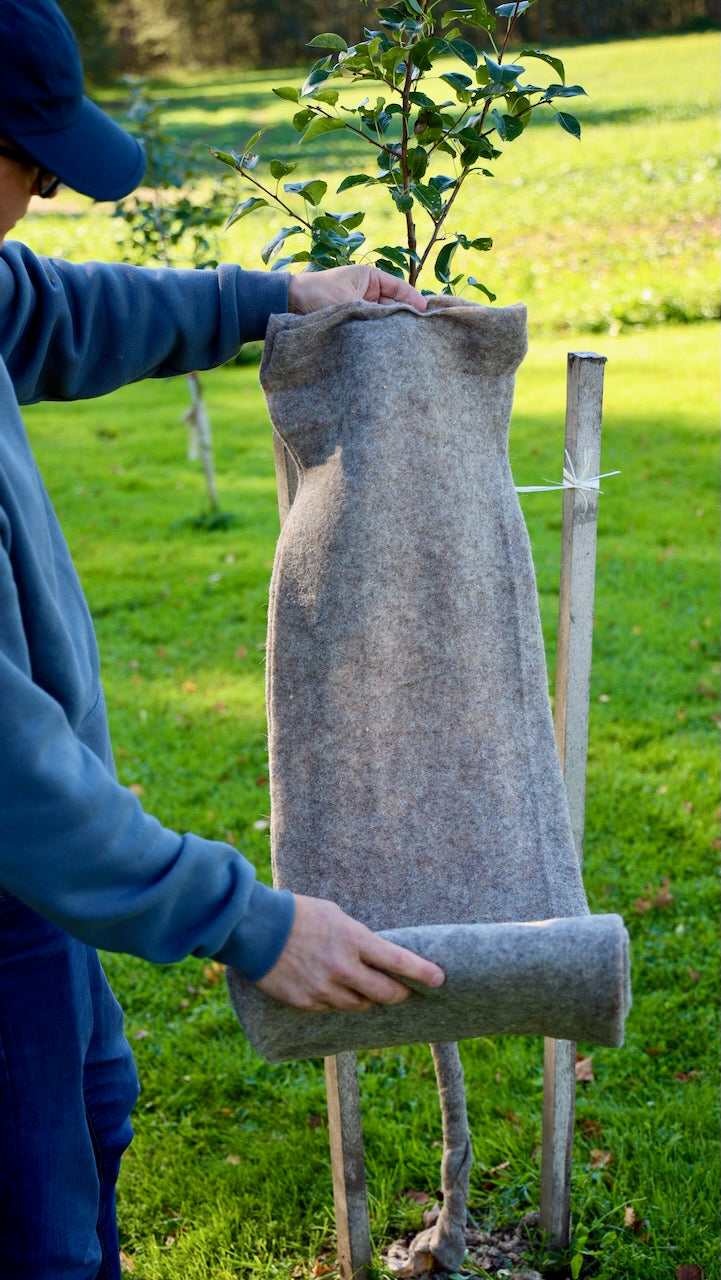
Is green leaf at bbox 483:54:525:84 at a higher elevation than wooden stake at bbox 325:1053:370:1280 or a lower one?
higher

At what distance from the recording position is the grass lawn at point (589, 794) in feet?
8.47

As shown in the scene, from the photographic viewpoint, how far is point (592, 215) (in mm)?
15164

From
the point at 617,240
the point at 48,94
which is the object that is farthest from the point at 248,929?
the point at 617,240

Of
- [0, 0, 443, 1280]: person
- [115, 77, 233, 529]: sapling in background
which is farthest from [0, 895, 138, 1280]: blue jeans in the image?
[115, 77, 233, 529]: sapling in background

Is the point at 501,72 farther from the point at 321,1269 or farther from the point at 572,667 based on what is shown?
the point at 321,1269

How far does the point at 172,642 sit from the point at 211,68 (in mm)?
55374

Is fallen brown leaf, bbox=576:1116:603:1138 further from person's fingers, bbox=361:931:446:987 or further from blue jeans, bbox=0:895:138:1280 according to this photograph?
person's fingers, bbox=361:931:446:987

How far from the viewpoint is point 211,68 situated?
176 feet

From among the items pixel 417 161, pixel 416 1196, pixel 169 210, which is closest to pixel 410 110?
pixel 417 161

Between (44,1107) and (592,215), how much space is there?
1545 cm

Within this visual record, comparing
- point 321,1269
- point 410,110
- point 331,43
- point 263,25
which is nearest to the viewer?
point 331,43

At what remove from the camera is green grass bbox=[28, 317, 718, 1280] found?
2.57 m

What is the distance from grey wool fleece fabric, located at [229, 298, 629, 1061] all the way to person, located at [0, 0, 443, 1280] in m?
0.19

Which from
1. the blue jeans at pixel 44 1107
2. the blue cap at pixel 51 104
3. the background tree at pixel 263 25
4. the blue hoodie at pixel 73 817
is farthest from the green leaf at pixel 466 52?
the background tree at pixel 263 25
